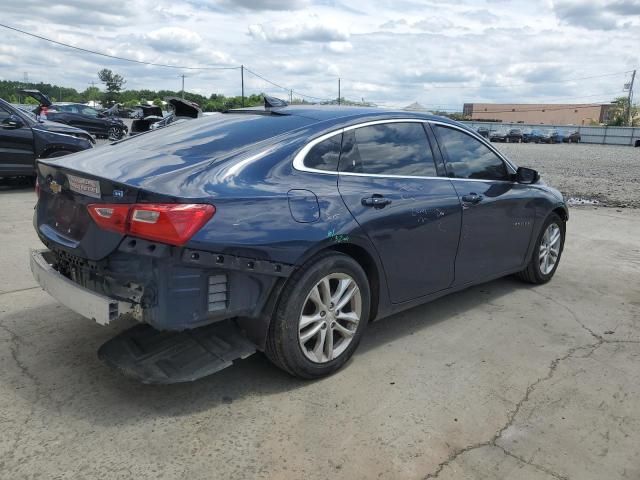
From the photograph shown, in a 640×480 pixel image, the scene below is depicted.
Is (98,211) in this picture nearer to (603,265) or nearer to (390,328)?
(390,328)

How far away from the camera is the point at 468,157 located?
4535 millimetres

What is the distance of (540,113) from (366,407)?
109623 millimetres

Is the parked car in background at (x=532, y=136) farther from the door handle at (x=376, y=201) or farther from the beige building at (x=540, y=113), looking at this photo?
the door handle at (x=376, y=201)

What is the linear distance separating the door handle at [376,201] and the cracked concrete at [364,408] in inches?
41.7

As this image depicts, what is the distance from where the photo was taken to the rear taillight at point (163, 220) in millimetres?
2758

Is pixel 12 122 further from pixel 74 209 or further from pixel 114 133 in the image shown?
pixel 114 133

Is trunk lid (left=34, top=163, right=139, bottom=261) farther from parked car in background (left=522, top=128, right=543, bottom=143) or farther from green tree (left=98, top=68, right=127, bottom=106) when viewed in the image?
green tree (left=98, top=68, right=127, bottom=106)

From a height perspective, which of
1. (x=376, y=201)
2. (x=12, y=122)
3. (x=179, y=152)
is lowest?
(x=376, y=201)

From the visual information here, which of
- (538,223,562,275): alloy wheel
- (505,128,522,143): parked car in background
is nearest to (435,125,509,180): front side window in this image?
(538,223,562,275): alloy wheel

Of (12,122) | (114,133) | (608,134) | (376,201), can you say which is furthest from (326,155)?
(608,134)

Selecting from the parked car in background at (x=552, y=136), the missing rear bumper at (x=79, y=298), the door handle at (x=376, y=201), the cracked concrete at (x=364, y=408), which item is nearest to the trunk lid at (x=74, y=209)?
the missing rear bumper at (x=79, y=298)

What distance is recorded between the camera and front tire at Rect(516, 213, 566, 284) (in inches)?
212

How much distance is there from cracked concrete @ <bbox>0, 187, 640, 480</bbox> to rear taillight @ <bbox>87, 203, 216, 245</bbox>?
1007 millimetres

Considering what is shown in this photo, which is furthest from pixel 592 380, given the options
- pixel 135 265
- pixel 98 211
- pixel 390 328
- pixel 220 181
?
pixel 98 211
